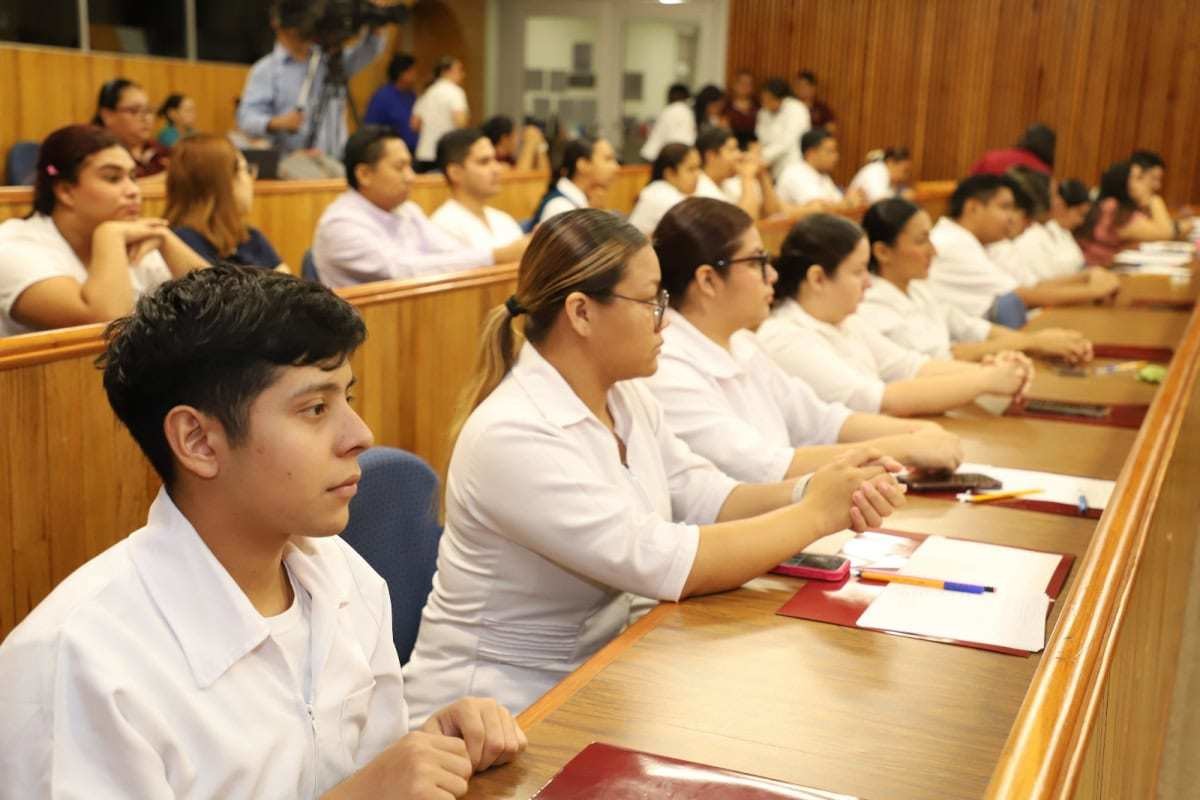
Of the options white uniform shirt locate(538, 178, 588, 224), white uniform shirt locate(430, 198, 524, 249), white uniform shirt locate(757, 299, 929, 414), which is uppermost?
white uniform shirt locate(538, 178, 588, 224)

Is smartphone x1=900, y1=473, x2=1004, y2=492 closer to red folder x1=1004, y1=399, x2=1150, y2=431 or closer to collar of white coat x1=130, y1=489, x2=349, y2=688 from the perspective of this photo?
red folder x1=1004, y1=399, x2=1150, y2=431

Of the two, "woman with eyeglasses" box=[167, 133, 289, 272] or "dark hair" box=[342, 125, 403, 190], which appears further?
"dark hair" box=[342, 125, 403, 190]

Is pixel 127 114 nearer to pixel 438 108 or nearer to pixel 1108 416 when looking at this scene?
pixel 438 108

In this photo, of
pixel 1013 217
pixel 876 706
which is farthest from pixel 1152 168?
pixel 876 706

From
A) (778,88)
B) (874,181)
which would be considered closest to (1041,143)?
(874,181)

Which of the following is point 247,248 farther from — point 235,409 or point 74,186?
point 235,409

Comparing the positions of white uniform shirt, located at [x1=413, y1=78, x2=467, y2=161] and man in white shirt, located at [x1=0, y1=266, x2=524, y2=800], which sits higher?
white uniform shirt, located at [x1=413, y1=78, x2=467, y2=161]

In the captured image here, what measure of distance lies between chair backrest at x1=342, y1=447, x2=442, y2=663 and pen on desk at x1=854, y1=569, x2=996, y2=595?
2.36 ft

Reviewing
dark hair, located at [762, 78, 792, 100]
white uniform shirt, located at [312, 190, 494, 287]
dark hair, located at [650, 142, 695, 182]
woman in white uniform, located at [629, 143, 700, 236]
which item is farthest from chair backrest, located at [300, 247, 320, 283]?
dark hair, located at [762, 78, 792, 100]

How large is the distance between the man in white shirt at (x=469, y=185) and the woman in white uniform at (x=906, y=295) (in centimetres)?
183

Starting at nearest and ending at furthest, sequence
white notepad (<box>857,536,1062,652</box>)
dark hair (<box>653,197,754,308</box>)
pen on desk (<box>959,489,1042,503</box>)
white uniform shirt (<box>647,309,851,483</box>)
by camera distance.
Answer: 1. white notepad (<box>857,536,1062,652</box>)
2. pen on desk (<box>959,489,1042,503</box>)
3. white uniform shirt (<box>647,309,851,483</box>)
4. dark hair (<box>653,197,754,308</box>)

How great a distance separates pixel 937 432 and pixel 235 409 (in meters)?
1.85

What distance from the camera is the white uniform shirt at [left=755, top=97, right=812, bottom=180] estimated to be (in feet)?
35.3

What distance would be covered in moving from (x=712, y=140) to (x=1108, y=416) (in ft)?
16.1
